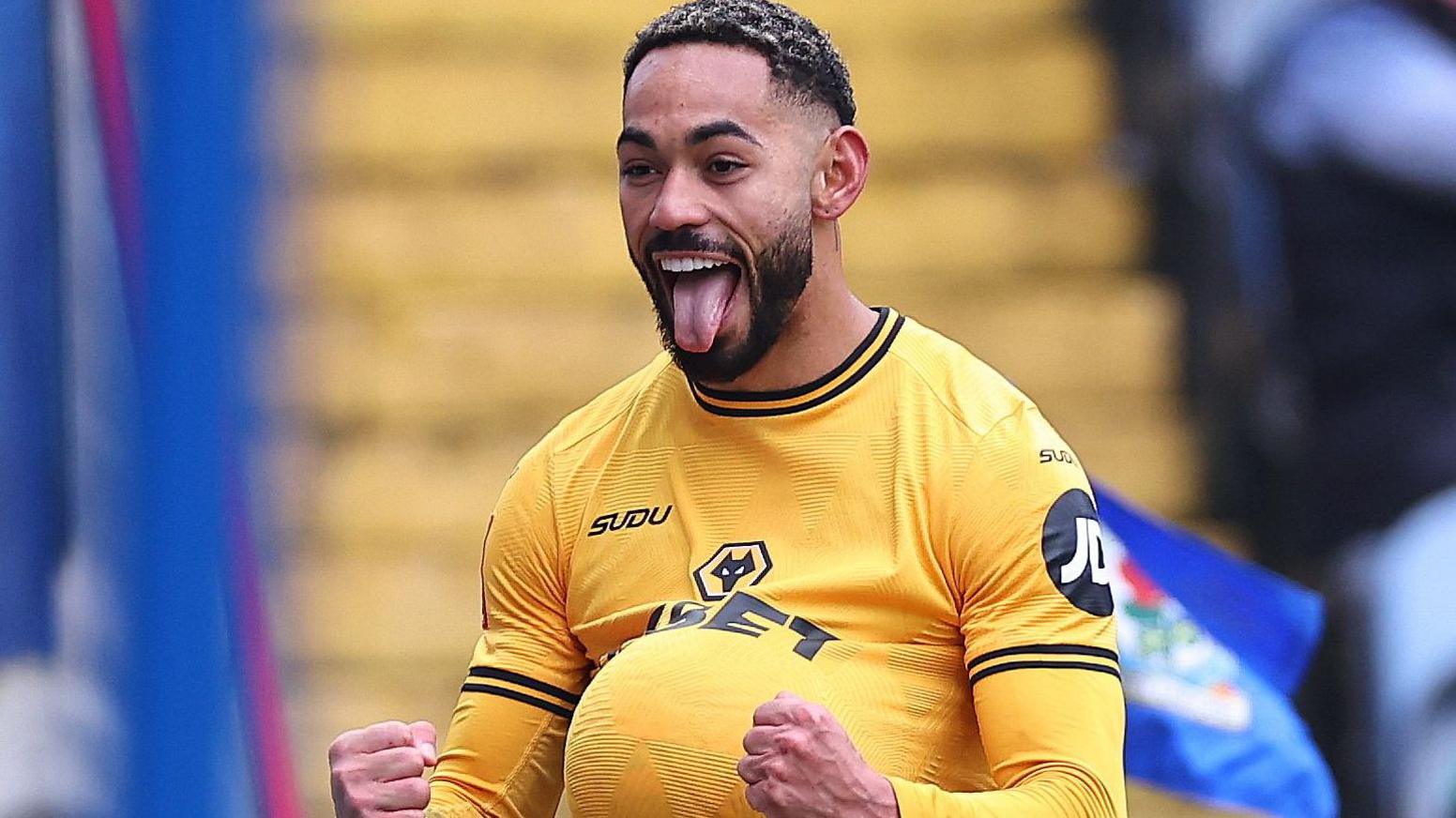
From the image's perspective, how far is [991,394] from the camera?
2.49m

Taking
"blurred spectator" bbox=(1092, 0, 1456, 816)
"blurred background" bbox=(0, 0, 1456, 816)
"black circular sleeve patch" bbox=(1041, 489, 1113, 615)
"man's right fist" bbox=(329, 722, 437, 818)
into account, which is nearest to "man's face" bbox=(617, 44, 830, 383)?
"black circular sleeve patch" bbox=(1041, 489, 1113, 615)

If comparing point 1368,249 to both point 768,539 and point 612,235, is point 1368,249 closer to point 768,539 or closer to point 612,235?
point 612,235

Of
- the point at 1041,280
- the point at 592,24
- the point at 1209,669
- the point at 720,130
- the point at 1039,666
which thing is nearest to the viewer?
the point at 1039,666

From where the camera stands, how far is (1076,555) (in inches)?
93.1

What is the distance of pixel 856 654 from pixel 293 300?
0.84 metres

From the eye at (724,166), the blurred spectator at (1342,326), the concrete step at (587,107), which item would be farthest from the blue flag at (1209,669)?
the concrete step at (587,107)

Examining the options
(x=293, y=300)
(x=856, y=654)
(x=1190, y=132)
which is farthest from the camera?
(x=1190, y=132)

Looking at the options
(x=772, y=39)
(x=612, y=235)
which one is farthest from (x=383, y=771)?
(x=612, y=235)

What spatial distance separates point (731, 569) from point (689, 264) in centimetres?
32

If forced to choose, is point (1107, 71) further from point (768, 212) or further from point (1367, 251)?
point (768, 212)

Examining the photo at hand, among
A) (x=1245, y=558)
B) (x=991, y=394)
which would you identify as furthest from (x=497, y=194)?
(x=991, y=394)

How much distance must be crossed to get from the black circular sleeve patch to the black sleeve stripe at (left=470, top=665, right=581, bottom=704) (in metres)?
0.57

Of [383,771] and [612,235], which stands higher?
[612,235]

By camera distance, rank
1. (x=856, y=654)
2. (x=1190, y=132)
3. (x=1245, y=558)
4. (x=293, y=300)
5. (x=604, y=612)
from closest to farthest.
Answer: (x=856, y=654) → (x=604, y=612) → (x=293, y=300) → (x=1245, y=558) → (x=1190, y=132)
